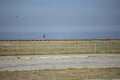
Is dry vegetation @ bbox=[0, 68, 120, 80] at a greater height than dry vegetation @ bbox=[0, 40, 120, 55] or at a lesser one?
lesser

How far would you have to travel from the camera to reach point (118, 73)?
17.6m

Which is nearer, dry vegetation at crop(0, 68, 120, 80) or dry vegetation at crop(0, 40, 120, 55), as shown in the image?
dry vegetation at crop(0, 68, 120, 80)

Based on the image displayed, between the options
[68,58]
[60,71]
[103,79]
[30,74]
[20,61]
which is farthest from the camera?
[68,58]

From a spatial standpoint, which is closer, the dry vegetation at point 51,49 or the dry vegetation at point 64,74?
the dry vegetation at point 64,74

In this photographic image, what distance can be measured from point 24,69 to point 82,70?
4277 mm

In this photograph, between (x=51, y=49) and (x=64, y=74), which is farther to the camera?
(x=51, y=49)

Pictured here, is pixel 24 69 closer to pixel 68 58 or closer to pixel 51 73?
pixel 51 73

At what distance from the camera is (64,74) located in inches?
679

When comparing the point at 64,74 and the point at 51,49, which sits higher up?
the point at 51,49

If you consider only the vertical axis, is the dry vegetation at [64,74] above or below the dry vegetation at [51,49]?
below

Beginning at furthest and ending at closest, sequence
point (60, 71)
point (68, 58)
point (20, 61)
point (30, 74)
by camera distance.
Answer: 1. point (68, 58)
2. point (20, 61)
3. point (60, 71)
4. point (30, 74)

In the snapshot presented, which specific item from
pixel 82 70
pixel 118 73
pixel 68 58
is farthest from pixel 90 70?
pixel 68 58

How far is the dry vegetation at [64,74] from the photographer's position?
52.7 ft

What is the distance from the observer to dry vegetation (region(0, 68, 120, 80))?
16052mm
